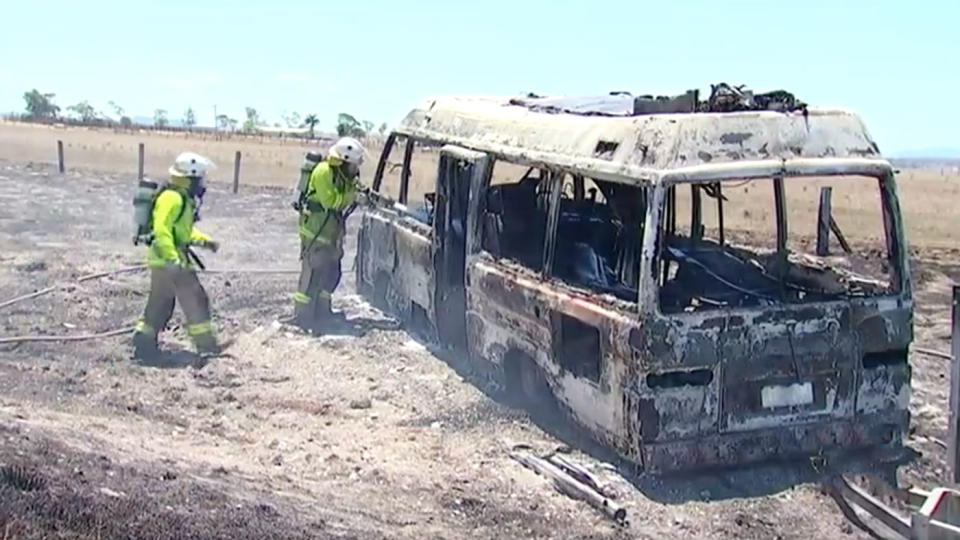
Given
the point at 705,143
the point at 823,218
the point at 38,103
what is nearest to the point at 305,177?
the point at 823,218

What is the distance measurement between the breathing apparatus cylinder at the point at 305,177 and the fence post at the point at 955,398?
7.04m

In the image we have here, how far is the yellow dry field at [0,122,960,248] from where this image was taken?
595 inches

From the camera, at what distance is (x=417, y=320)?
11.3 meters

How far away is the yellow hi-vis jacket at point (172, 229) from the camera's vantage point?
10.7m

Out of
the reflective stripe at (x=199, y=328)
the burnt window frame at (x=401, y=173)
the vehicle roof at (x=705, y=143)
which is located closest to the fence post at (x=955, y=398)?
the vehicle roof at (x=705, y=143)

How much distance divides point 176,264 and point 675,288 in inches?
174


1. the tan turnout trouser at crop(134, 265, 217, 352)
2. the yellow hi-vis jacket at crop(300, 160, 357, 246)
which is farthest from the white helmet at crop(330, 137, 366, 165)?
the tan turnout trouser at crop(134, 265, 217, 352)

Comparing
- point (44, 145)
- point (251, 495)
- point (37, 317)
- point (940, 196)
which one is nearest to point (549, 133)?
point (251, 495)

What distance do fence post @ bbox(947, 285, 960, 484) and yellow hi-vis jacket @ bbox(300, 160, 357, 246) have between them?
6.63 metres

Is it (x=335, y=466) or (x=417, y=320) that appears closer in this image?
(x=335, y=466)

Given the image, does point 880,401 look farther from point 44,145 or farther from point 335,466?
point 44,145

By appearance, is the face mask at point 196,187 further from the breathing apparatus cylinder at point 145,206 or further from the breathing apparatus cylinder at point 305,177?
the breathing apparatus cylinder at point 305,177

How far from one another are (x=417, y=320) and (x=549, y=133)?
3.04m

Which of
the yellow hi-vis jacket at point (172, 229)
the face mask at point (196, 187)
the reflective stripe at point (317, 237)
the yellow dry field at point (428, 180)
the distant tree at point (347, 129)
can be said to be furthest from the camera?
the distant tree at point (347, 129)
